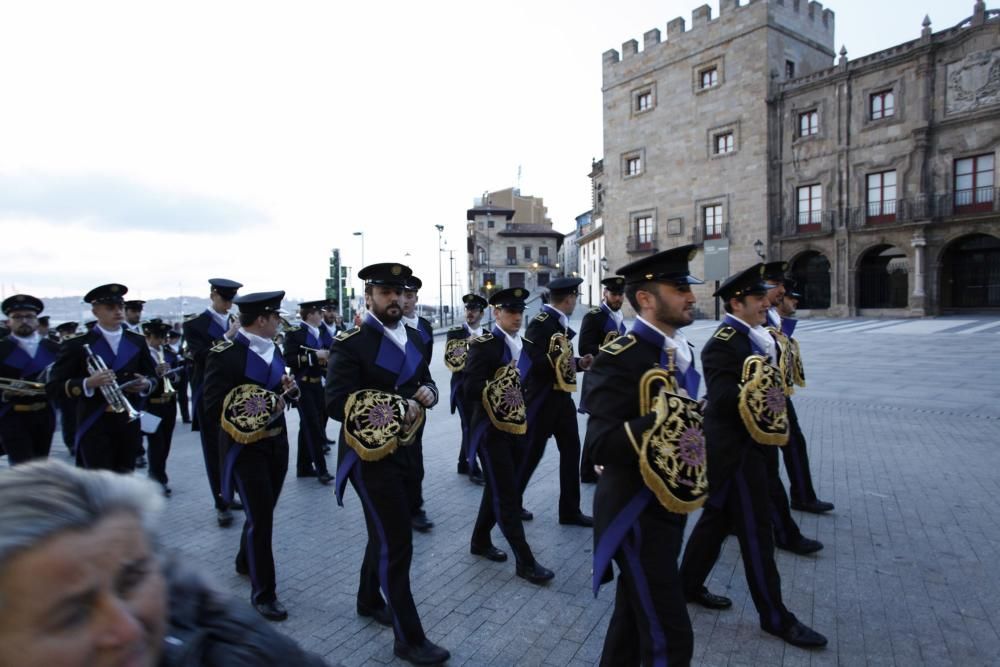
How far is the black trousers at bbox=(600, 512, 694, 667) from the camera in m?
2.79

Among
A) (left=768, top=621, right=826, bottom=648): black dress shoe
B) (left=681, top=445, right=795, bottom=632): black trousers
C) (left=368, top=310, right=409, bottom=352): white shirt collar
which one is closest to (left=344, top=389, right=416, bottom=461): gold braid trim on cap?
(left=368, top=310, right=409, bottom=352): white shirt collar

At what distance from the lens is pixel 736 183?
38.3 meters

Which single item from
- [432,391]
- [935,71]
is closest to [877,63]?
[935,71]

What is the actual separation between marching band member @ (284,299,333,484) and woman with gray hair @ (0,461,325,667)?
21.5 feet

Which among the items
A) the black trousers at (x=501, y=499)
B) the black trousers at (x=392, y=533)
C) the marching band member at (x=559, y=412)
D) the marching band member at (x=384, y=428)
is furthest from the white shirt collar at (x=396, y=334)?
the marching band member at (x=559, y=412)

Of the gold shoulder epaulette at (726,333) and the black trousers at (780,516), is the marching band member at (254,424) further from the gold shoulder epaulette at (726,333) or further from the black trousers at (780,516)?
the black trousers at (780,516)

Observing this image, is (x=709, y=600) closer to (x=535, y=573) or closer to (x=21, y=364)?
(x=535, y=573)

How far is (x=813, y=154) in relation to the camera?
3578 centimetres

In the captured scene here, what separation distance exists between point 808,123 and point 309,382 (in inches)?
1481

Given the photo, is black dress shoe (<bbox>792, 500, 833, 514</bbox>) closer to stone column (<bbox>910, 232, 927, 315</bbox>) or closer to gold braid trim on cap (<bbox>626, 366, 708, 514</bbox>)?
gold braid trim on cap (<bbox>626, 366, 708, 514</bbox>)

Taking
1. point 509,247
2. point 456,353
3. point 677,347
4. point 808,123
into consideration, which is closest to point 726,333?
point 677,347

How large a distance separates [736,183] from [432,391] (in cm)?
3884

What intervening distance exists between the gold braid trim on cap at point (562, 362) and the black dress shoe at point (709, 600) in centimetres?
223

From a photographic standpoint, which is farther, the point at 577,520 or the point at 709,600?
the point at 577,520
